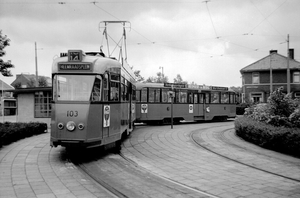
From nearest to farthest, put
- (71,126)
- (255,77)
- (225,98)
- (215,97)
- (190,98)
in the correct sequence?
(71,126)
(190,98)
(215,97)
(225,98)
(255,77)

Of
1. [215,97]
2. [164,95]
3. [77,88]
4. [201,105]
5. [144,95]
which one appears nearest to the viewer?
[77,88]

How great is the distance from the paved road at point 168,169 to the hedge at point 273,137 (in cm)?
42

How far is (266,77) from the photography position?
43.9m

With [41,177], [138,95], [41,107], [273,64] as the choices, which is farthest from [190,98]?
[273,64]

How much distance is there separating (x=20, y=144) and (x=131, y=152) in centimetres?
453

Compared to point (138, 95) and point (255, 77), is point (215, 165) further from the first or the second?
point (255, 77)

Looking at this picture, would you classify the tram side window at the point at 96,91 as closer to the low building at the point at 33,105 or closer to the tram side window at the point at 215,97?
the low building at the point at 33,105

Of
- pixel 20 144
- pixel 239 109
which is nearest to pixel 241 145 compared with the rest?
pixel 20 144

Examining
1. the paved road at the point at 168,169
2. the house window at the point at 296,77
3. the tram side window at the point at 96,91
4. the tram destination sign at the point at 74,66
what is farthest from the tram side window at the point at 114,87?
the house window at the point at 296,77

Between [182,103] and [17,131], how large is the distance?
1286 cm

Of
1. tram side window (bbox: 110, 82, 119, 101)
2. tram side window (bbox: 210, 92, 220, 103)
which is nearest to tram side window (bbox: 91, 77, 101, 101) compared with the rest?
tram side window (bbox: 110, 82, 119, 101)

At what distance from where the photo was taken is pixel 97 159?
9.73 metres

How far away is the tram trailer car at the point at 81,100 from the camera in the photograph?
347 inches

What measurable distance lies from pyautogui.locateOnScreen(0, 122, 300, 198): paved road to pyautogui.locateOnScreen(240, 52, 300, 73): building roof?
110ft
